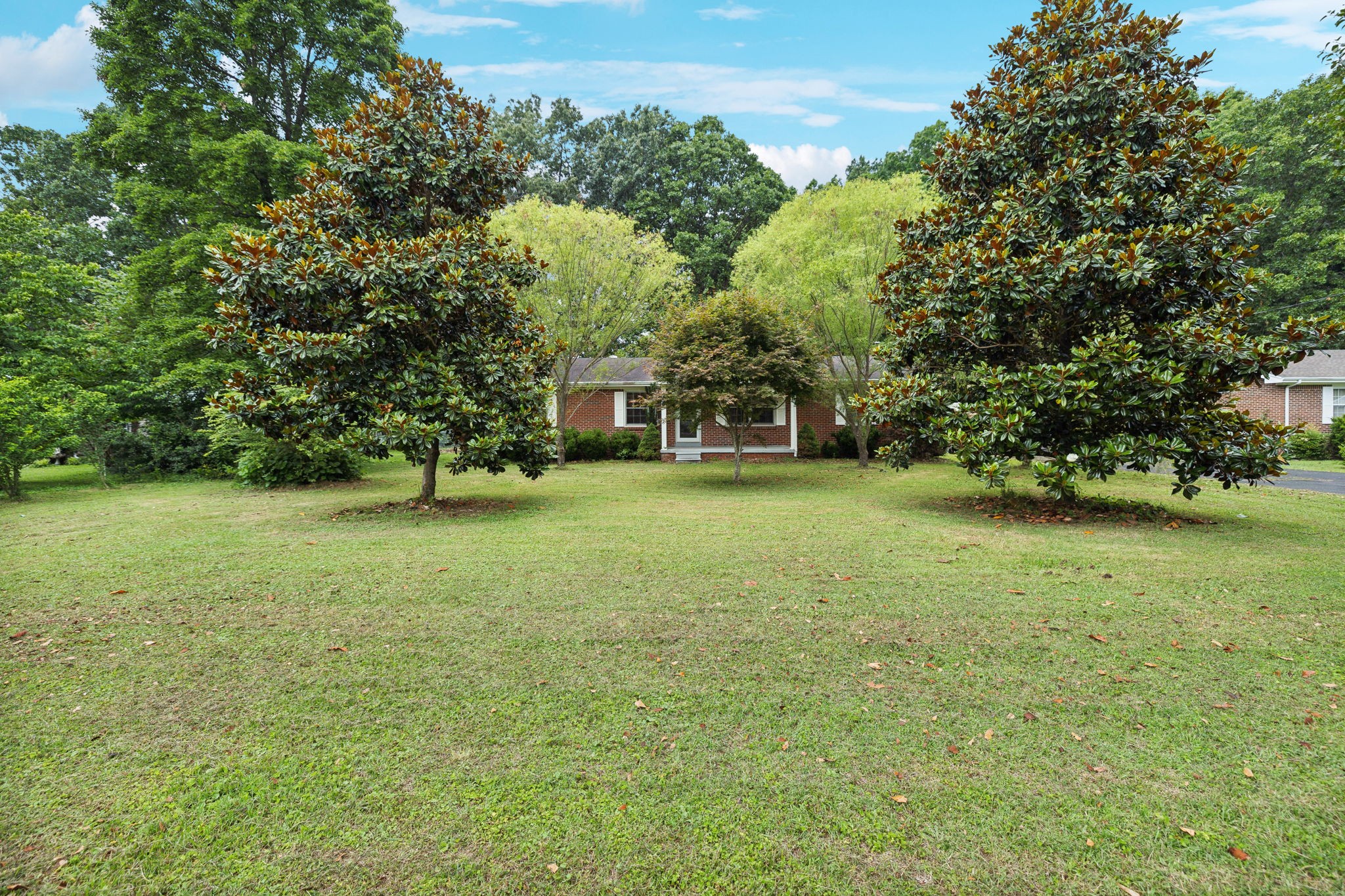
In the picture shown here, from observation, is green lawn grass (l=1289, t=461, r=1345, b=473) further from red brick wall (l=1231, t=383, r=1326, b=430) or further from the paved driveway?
red brick wall (l=1231, t=383, r=1326, b=430)

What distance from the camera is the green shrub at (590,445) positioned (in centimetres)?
1988

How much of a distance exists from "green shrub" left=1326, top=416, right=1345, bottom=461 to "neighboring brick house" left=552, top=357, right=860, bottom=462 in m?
14.6

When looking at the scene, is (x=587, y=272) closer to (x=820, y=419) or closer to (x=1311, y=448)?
(x=820, y=419)

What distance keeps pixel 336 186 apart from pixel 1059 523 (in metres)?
11.5

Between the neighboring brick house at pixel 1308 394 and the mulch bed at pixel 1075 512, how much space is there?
1787 centimetres

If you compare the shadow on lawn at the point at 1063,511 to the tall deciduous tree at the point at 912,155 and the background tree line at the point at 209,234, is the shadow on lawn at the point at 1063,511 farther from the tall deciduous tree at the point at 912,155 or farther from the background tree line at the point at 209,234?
the tall deciduous tree at the point at 912,155

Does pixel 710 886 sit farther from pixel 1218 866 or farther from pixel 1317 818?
pixel 1317 818

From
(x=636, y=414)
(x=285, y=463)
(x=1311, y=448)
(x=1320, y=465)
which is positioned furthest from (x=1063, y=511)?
(x=1311, y=448)

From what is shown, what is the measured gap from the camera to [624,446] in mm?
20625

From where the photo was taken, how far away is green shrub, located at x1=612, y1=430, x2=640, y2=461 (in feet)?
67.5

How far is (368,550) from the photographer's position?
668 centimetres

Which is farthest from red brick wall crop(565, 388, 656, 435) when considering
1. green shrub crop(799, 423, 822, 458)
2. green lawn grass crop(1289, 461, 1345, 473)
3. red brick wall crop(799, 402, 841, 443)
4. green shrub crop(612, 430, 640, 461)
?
green lawn grass crop(1289, 461, 1345, 473)

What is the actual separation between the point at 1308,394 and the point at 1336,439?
449cm

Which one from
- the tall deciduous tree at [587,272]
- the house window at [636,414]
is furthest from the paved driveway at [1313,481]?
the house window at [636,414]
